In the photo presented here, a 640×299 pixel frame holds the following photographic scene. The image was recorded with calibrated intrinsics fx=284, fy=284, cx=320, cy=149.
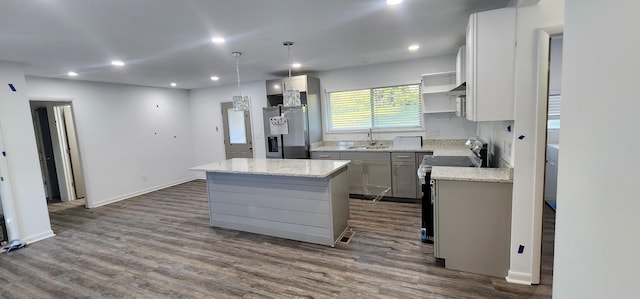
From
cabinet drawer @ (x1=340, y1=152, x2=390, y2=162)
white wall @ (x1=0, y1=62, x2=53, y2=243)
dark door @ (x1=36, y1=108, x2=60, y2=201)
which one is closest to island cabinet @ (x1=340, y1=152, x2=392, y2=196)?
cabinet drawer @ (x1=340, y1=152, x2=390, y2=162)

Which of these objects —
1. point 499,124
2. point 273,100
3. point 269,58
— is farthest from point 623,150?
point 273,100

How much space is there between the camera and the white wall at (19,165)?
11.7 ft

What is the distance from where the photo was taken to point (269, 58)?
13.5ft

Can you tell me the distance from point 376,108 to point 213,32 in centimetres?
326

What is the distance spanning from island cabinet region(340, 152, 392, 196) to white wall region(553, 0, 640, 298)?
3.51m

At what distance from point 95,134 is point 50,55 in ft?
7.52

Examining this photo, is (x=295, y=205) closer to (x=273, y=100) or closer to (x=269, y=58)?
(x=269, y=58)

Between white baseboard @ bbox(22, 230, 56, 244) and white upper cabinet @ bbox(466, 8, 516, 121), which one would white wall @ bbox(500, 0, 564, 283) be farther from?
white baseboard @ bbox(22, 230, 56, 244)

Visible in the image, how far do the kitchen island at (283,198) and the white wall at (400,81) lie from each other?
2155 millimetres

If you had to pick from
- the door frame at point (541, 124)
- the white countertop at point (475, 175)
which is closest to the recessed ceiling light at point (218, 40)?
the white countertop at point (475, 175)

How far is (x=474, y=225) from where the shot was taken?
2445mm

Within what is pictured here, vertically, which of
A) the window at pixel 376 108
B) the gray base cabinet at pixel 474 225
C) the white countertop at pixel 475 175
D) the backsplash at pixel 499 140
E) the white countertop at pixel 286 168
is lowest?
the gray base cabinet at pixel 474 225

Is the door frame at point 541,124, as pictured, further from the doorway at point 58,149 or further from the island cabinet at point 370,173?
the doorway at point 58,149

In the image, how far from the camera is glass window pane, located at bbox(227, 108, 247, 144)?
6645 mm
